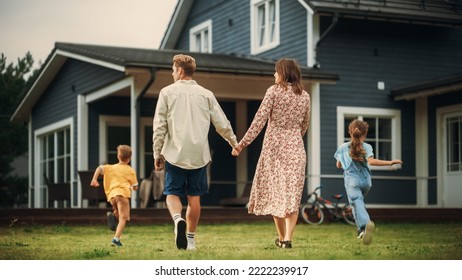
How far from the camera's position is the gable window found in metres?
20.0

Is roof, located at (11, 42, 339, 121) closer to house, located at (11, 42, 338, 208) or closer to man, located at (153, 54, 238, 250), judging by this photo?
house, located at (11, 42, 338, 208)

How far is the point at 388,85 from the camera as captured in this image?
17.1 metres

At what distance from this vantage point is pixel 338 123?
1664 centimetres

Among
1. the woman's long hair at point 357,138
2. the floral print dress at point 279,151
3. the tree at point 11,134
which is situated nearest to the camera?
the floral print dress at point 279,151

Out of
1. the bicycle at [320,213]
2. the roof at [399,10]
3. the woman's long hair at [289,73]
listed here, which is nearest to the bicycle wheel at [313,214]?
the bicycle at [320,213]

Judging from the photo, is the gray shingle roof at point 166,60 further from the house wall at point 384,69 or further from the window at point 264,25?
the house wall at point 384,69

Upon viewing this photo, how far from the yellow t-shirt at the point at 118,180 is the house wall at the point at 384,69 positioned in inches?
296

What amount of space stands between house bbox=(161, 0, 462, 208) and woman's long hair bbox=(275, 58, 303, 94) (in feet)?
25.9

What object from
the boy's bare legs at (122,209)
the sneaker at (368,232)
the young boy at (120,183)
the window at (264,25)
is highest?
the window at (264,25)

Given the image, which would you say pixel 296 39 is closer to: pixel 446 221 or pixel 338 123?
pixel 338 123

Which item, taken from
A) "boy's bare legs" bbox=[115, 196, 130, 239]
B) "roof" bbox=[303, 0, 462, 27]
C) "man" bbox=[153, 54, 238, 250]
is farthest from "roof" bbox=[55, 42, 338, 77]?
"man" bbox=[153, 54, 238, 250]

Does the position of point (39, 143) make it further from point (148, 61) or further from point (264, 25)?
point (148, 61)

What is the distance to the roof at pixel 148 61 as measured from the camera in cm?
1472

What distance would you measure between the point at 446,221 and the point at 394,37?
A: 12.1ft
